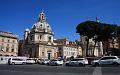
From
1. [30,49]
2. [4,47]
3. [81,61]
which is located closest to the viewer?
[81,61]

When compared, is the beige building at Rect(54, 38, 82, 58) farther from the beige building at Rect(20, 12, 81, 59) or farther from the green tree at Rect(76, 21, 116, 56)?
the green tree at Rect(76, 21, 116, 56)

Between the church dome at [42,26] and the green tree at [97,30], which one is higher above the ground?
the church dome at [42,26]

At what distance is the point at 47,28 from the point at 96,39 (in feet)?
145

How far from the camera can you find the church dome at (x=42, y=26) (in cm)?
11400

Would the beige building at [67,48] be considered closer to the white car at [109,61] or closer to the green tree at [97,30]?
the green tree at [97,30]

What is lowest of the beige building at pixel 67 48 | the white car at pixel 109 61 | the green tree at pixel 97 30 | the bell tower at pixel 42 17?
the white car at pixel 109 61

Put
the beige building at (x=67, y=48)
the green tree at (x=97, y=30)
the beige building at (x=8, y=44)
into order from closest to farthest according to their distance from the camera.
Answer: the green tree at (x=97, y=30) < the beige building at (x=8, y=44) < the beige building at (x=67, y=48)

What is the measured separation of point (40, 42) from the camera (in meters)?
111

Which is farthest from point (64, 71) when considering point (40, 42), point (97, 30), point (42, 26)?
point (42, 26)

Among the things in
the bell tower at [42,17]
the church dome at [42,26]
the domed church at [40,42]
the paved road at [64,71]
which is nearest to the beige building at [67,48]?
the domed church at [40,42]

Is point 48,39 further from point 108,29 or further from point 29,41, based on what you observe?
point 108,29

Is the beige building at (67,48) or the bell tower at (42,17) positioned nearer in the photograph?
the bell tower at (42,17)

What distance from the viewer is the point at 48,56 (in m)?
112

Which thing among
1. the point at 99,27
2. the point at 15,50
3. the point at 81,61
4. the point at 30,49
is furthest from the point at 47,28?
the point at 81,61
